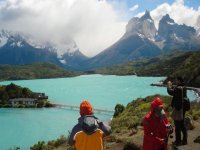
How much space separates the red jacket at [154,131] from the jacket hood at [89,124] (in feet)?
4.86

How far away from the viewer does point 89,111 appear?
21.1 feet

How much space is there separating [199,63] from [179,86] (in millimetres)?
131921

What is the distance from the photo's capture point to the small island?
11388cm

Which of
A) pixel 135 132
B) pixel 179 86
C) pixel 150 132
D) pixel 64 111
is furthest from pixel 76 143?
pixel 64 111

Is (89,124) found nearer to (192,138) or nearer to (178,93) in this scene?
(178,93)

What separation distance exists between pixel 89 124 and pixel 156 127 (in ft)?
5.80

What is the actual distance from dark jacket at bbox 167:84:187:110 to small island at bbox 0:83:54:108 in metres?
103

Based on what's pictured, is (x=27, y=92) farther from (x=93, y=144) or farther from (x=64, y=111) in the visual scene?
(x=93, y=144)

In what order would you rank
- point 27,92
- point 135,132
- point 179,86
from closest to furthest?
point 179,86 → point 135,132 → point 27,92

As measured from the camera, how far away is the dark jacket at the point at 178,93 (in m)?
10.6

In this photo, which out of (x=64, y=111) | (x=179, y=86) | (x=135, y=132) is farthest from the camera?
(x=64, y=111)

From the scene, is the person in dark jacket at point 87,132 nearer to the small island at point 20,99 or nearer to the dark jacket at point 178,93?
the dark jacket at point 178,93

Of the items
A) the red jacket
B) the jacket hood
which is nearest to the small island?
the red jacket

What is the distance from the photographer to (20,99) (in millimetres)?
116250
